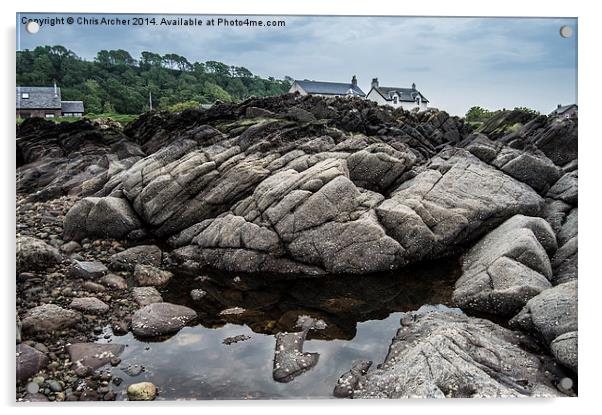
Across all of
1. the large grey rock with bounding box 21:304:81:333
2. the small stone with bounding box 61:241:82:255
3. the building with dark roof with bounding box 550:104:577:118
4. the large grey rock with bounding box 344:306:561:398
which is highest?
the building with dark roof with bounding box 550:104:577:118

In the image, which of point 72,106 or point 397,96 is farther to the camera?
point 397,96

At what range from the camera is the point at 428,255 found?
1217cm

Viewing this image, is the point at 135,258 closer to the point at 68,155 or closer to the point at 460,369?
the point at 68,155

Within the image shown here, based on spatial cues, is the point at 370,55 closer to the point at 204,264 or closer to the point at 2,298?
the point at 204,264

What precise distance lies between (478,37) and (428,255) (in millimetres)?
5773

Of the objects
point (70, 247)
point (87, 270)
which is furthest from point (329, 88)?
point (70, 247)

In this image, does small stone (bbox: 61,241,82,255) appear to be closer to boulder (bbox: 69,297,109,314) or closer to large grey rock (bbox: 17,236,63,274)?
large grey rock (bbox: 17,236,63,274)

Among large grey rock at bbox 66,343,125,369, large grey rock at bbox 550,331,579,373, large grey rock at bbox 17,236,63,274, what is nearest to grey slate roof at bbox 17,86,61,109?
large grey rock at bbox 17,236,63,274

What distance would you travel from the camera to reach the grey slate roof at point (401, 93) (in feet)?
31.6

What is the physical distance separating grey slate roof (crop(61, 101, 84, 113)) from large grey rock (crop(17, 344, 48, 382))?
15.6ft

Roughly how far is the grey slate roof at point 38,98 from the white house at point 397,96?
636cm

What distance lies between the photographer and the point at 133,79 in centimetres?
924

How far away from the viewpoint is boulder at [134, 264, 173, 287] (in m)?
10.5

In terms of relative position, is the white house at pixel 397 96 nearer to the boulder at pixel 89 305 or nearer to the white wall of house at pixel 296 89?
the white wall of house at pixel 296 89
